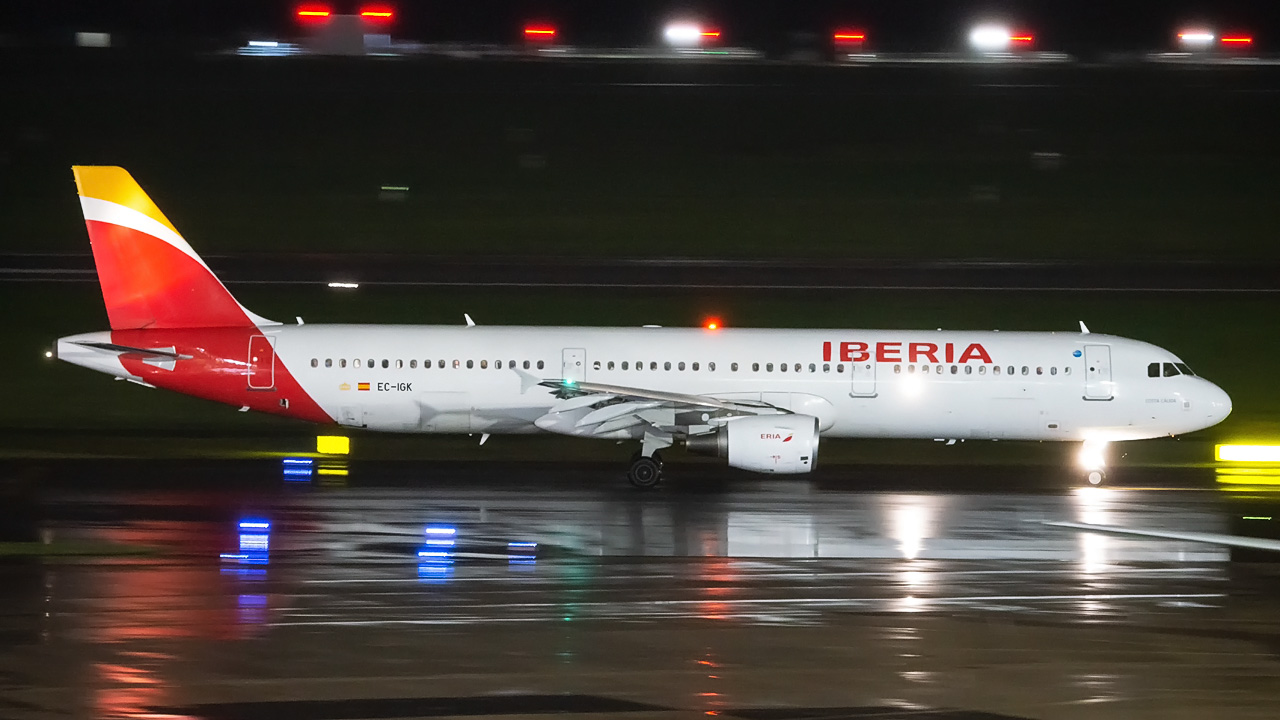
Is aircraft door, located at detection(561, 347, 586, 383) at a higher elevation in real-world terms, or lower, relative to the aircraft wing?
higher

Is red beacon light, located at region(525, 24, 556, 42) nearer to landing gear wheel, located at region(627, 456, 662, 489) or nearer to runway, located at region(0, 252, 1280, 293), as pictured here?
runway, located at region(0, 252, 1280, 293)

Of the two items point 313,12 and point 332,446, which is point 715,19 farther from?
point 332,446

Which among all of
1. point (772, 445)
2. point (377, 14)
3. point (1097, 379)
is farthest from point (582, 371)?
point (377, 14)

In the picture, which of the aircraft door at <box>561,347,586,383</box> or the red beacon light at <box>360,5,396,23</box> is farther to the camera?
the red beacon light at <box>360,5,396,23</box>

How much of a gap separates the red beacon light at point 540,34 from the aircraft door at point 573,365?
54920mm

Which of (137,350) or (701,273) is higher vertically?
(701,273)

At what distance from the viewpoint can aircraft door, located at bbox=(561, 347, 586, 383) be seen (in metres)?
26.7

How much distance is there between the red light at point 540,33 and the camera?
260 ft

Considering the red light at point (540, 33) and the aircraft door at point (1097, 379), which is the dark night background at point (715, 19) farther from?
the aircraft door at point (1097, 379)

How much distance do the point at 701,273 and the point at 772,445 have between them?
1925 cm

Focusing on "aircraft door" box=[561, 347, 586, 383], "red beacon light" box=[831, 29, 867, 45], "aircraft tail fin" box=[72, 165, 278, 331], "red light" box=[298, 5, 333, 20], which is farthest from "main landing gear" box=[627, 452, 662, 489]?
"red light" box=[298, 5, 333, 20]

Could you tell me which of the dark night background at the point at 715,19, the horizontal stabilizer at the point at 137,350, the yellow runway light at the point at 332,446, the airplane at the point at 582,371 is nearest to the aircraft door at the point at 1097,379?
the airplane at the point at 582,371

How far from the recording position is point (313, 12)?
80.5 meters

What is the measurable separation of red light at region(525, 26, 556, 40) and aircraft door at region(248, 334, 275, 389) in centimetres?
5537
